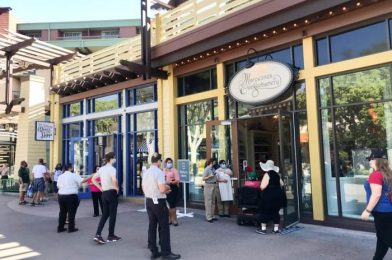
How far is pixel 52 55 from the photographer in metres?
16.6

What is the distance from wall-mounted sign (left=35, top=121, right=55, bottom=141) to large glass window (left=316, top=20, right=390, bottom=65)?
11.9 m

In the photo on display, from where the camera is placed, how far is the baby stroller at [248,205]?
799 cm

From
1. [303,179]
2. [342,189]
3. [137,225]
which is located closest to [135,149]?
[137,225]

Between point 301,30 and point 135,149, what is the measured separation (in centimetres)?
757

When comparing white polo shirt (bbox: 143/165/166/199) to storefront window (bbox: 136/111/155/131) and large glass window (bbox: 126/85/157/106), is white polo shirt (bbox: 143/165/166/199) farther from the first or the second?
large glass window (bbox: 126/85/157/106)

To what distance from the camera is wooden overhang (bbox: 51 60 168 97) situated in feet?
37.4

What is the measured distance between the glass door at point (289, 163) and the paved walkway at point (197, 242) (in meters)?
0.44

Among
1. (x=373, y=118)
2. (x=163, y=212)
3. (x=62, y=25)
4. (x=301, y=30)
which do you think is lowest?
(x=163, y=212)

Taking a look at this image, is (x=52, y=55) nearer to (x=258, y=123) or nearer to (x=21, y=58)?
(x=21, y=58)

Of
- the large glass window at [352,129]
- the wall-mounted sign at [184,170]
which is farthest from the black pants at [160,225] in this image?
the large glass window at [352,129]

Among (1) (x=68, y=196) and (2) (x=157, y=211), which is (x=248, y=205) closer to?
(2) (x=157, y=211)

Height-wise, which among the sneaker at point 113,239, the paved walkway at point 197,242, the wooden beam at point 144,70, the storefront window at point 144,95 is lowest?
the paved walkway at point 197,242

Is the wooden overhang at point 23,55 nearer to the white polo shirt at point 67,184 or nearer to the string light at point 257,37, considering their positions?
the string light at point 257,37

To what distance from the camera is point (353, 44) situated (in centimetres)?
773
